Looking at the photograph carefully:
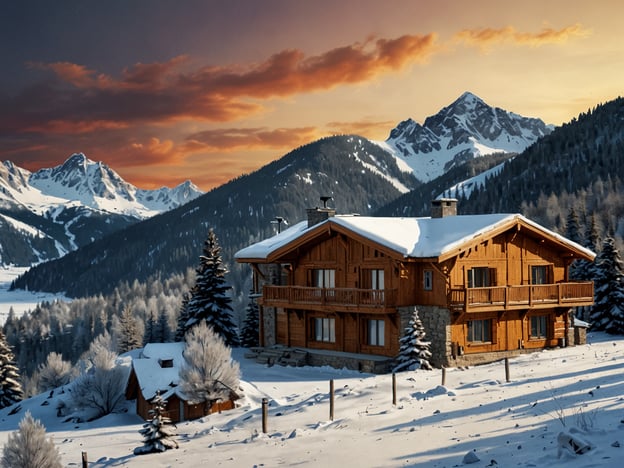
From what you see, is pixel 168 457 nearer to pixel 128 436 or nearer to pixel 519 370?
pixel 128 436

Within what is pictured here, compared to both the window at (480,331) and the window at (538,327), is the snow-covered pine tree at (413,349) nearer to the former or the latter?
the window at (480,331)

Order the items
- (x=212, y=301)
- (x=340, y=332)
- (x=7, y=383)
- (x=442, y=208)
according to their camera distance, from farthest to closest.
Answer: (x=7, y=383), (x=212, y=301), (x=442, y=208), (x=340, y=332)

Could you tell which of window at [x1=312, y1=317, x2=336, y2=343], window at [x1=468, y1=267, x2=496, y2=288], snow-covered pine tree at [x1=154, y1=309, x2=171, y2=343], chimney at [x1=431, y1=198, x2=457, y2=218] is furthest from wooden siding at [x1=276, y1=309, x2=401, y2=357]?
snow-covered pine tree at [x1=154, y1=309, x2=171, y2=343]

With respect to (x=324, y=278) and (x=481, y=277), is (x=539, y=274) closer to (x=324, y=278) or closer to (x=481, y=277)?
(x=481, y=277)

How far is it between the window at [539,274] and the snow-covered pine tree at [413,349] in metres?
7.70

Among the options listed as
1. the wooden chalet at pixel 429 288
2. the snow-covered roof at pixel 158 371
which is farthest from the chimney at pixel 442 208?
the snow-covered roof at pixel 158 371

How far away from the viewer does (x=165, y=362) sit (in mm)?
29672

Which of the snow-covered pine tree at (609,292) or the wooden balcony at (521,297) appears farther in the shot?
the snow-covered pine tree at (609,292)

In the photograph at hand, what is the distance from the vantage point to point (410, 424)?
1811 cm

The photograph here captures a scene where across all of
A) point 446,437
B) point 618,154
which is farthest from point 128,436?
point 618,154

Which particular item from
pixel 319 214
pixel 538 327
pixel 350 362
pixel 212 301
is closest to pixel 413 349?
pixel 350 362

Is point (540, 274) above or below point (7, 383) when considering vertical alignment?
above

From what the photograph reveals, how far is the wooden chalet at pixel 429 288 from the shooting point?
101 ft

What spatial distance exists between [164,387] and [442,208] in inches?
677
